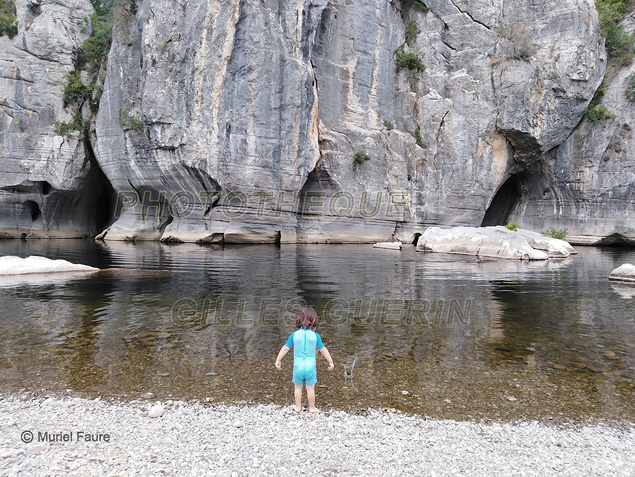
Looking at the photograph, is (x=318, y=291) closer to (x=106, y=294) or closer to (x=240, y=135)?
(x=106, y=294)

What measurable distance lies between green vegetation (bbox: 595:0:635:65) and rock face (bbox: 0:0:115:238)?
4250 cm

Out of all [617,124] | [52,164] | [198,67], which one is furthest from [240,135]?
[617,124]

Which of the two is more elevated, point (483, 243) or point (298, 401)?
point (483, 243)

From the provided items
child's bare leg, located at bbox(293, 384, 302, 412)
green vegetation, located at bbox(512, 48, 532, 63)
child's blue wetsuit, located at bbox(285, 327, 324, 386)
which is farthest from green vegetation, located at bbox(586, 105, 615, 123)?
child's bare leg, located at bbox(293, 384, 302, 412)

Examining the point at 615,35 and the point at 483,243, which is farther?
the point at 615,35

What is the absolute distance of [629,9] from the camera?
1458 inches

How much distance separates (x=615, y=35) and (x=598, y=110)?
721 cm

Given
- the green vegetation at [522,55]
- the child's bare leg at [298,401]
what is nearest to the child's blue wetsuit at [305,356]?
the child's bare leg at [298,401]

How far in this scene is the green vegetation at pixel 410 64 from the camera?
3559 cm

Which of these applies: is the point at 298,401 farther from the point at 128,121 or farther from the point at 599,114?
the point at 599,114

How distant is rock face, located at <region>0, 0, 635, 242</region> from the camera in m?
27.8

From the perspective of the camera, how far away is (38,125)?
101ft

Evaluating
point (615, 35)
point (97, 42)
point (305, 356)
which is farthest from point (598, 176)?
point (97, 42)

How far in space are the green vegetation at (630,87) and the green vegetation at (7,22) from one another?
4748 cm
